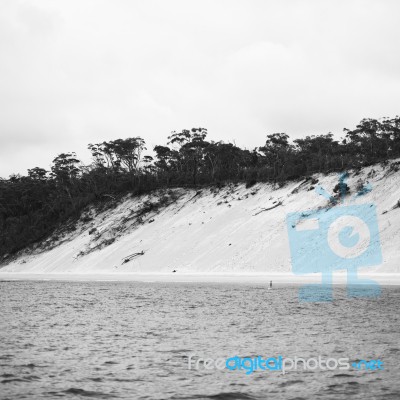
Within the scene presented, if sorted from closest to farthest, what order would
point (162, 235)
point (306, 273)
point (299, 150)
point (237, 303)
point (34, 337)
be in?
point (34, 337)
point (237, 303)
point (306, 273)
point (162, 235)
point (299, 150)

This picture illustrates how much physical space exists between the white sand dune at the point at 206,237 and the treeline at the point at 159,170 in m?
2.74

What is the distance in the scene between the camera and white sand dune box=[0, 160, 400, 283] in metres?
45.2

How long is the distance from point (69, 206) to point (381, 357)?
66411 millimetres

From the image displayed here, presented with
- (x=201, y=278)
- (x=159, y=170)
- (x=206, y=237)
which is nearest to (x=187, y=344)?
(x=201, y=278)

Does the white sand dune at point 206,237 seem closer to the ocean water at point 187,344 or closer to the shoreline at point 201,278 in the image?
the shoreline at point 201,278

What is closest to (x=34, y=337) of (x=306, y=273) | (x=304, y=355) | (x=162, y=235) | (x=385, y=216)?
(x=304, y=355)

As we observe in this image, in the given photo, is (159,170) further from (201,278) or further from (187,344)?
(187,344)

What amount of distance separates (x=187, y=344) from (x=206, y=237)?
120 ft

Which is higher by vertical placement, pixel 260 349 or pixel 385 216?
pixel 385 216

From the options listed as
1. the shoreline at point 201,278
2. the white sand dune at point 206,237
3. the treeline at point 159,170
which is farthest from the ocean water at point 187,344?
the treeline at point 159,170

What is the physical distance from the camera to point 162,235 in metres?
58.5

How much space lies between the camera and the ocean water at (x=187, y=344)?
12.3 metres

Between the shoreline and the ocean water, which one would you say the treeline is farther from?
the ocean water

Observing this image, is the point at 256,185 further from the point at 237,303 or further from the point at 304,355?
the point at 304,355
